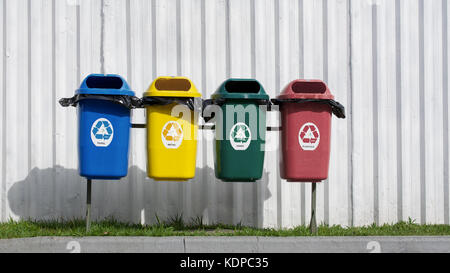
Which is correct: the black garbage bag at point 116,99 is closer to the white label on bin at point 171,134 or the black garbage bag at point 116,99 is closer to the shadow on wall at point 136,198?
the white label on bin at point 171,134

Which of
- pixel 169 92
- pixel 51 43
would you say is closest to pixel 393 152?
pixel 169 92

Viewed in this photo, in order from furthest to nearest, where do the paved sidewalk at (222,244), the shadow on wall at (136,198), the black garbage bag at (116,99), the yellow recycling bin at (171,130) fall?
the shadow on wall at (136,198) < the yellow recycling bin at (171,130) < the black garbage bag at (116,99) < the paved sidewalk at (222,244)

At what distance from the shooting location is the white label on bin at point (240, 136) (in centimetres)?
A: 506

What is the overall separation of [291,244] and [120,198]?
7.19 feet

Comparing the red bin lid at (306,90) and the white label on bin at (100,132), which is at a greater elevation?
the red bin lid at (306,90)

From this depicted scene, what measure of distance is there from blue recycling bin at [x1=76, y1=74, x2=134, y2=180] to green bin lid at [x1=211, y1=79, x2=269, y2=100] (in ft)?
2.72

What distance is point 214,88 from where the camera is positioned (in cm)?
609

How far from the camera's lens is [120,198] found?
19.9 ft

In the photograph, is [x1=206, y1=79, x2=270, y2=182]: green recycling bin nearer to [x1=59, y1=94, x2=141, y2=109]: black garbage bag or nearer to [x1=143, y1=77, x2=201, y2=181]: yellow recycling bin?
[x1=143, y1=77, x2=201, y2=181]: yellow recycling bin

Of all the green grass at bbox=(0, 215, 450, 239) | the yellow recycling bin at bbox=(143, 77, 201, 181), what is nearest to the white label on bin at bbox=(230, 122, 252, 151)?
the yellow recycling bin at bbox=(143, 77, 201, 181)

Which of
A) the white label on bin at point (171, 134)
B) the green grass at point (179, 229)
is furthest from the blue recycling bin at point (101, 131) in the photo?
the green grass at point (179, 229)

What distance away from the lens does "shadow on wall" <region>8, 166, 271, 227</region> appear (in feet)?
19.9

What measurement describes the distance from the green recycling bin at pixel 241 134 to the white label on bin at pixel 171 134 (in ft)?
1.28

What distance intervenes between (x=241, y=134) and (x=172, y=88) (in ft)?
2.88
